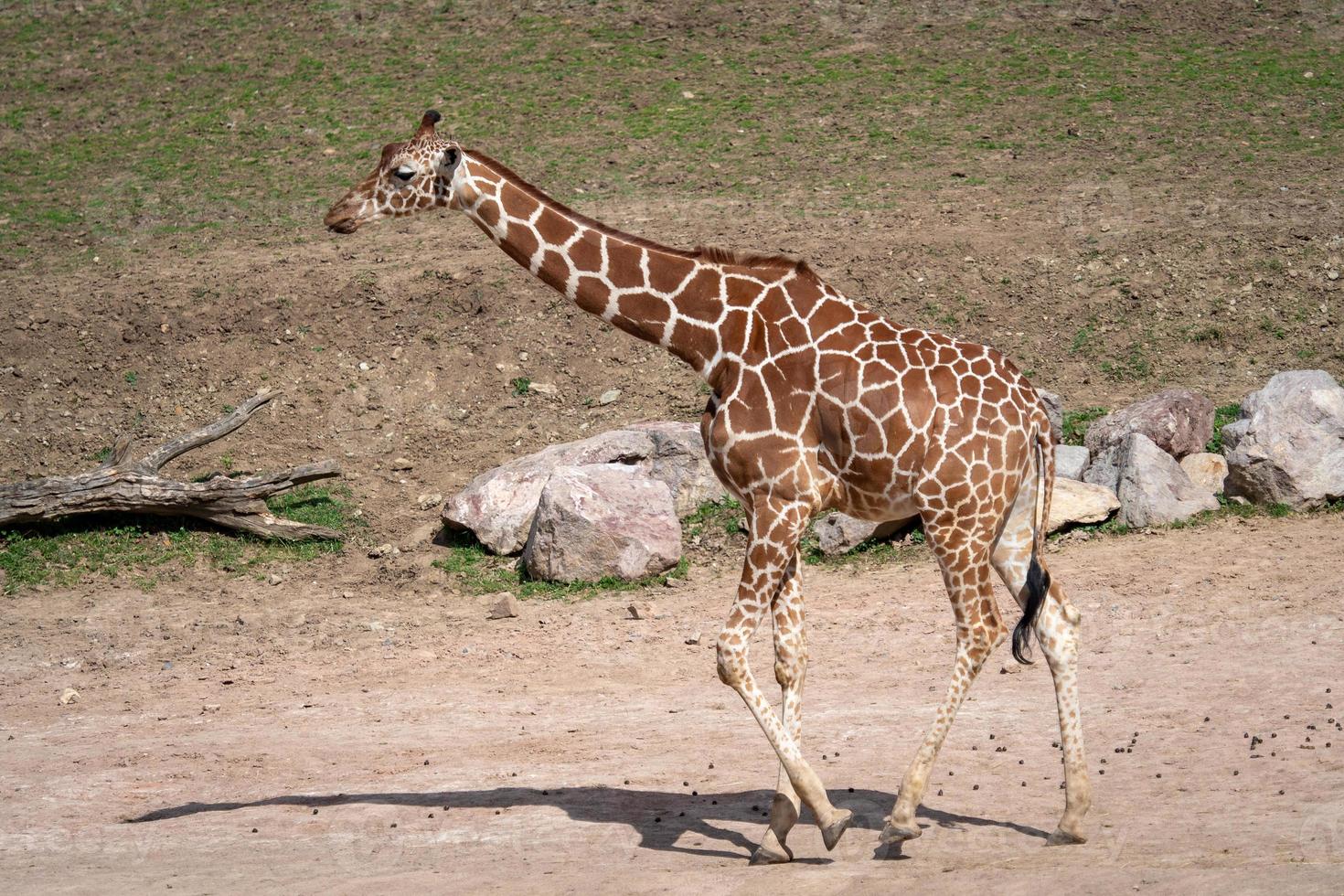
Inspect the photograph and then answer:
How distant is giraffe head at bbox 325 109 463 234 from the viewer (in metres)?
8.23

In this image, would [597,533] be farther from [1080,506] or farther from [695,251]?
[695,251]

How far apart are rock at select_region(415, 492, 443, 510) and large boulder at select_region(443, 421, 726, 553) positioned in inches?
25.6

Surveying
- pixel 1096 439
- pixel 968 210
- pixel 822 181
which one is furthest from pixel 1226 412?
pixel 822 181

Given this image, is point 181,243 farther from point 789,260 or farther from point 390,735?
point 789,260

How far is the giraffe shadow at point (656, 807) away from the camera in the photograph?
25.1 ft

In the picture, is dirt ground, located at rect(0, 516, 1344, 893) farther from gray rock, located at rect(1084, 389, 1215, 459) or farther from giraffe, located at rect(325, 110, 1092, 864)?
gray rock, located at rect(1084, 389, 1215, 459)

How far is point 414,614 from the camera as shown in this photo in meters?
12.4

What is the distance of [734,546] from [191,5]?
1728 centimetres

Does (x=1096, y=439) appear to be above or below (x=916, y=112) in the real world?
below

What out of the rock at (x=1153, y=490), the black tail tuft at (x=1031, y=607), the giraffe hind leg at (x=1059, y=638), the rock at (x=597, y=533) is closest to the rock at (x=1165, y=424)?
the rock at (x=1153, y=490)

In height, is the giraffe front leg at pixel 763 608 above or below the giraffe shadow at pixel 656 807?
above

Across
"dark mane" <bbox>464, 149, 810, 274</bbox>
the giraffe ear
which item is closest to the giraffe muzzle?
the giraffe ear

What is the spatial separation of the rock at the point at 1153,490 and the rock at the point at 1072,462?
1.73 ft

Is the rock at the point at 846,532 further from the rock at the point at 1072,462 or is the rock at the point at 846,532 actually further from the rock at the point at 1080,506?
the rock at the point at 1072,462
